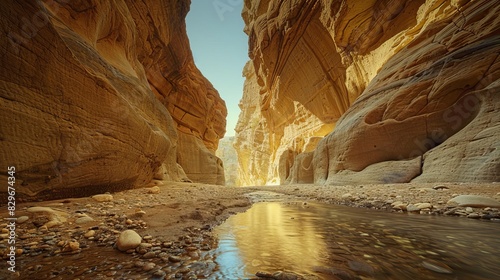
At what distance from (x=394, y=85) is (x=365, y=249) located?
10906 mm

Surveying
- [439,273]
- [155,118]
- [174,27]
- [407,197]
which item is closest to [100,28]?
[155,118]

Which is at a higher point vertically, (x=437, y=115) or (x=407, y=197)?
(x=437, y=115)

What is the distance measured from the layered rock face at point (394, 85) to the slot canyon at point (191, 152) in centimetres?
7

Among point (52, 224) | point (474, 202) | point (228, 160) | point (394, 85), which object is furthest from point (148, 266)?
point (228, 160)

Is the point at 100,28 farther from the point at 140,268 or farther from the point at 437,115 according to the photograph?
the point at 437,115

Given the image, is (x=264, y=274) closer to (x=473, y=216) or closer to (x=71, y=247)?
(x=71, y=247)

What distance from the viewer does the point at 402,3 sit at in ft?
46.6

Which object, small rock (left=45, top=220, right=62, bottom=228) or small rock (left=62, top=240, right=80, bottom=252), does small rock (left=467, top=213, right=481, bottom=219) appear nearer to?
small rock (left=62, top=240, right=80, bottom=252)

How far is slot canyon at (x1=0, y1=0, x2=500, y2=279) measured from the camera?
6.10ft

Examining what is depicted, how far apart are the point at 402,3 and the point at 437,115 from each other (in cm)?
1172

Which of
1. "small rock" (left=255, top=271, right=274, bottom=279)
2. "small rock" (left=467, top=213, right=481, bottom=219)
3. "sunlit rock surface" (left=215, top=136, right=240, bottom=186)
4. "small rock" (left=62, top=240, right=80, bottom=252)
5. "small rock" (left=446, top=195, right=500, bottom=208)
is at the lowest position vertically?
"small rock" (left=255, top=271, right=274, bottom=279)

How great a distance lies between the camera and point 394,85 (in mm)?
10000

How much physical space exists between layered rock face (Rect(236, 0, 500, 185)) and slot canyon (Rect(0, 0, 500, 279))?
0.21ft

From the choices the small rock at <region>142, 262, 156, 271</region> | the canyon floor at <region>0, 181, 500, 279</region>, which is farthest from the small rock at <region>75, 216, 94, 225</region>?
the small rock at <region>142, 262, 156, 271</region>
